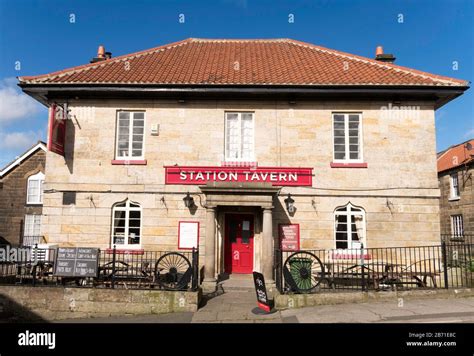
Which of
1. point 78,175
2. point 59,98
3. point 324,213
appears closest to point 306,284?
point 324,213

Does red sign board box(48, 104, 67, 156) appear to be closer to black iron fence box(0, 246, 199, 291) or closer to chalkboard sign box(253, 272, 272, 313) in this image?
black iron fence box(0, 246, 199, 291)

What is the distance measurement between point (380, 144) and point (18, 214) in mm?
23051

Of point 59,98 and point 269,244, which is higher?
point 59,98

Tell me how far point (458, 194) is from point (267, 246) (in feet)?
54.7

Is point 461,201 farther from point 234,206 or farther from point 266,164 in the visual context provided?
point 234,206

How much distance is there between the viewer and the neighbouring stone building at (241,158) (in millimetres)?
11734

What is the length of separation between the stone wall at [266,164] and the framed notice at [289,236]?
0.65 ft

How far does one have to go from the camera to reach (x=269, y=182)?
1172cm

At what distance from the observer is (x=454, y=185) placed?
72.2 feet

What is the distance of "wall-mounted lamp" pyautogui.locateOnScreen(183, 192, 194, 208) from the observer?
1176cm

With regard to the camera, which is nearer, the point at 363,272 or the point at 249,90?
the point at 363,272

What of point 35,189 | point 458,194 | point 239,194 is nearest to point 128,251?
point 239,194

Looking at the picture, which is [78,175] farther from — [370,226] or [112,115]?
[370,226]

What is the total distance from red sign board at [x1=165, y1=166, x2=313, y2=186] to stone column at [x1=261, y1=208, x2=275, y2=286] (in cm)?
136
